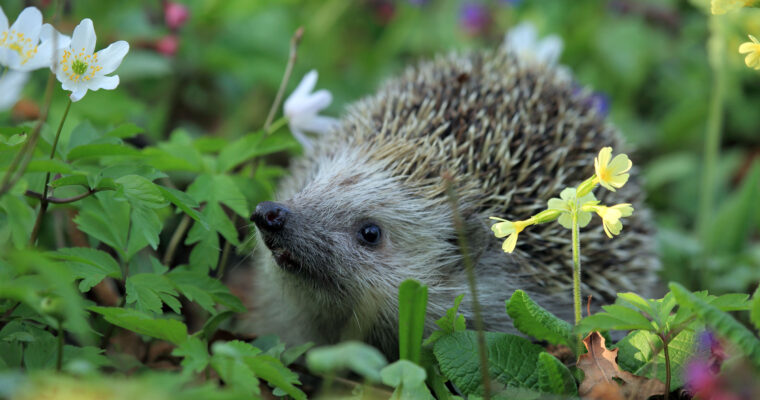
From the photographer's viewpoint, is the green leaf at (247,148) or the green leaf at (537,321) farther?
the green leaf at (247,148)

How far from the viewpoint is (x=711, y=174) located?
3.25m

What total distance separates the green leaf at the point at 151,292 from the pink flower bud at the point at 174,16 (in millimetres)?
2065

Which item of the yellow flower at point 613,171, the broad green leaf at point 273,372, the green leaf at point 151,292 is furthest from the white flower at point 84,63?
the yellow flower at point 613,171

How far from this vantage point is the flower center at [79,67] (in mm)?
1811

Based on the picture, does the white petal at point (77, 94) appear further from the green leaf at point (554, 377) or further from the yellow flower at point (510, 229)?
the green leaf at point (554, 377)

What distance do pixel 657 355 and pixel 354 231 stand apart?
1042 mm

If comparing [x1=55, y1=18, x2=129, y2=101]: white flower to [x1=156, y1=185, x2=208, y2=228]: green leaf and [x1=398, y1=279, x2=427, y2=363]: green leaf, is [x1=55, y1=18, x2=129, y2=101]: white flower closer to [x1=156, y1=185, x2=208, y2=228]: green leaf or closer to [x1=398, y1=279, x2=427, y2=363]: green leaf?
[x1=156, y1=185, x2=208, y2=228]: green leaf

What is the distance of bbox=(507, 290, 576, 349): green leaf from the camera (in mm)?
1815

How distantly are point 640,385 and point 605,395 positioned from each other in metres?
0.19

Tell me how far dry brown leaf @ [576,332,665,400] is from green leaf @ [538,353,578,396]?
34 millimetres

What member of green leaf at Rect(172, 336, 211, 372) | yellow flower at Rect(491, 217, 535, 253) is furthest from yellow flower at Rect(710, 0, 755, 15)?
green leaf at Rect(172, 336, 211, 372)

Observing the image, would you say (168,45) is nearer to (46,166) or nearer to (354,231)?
(354,231)

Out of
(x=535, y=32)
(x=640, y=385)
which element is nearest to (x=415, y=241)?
(x=640, y=385)

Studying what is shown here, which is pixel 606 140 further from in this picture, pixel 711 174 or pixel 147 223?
pixel 147 223
